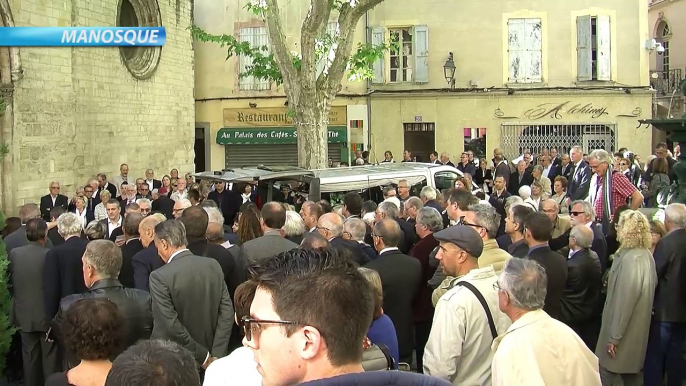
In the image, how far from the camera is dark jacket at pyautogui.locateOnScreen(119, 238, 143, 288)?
6930mm

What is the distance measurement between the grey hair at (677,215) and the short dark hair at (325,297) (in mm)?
5077

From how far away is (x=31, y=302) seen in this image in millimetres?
6848

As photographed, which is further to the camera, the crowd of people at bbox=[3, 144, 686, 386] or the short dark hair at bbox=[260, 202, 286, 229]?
the short dark hair at bbox=[260, 202, 286, 229]

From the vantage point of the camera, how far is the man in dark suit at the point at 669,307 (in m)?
6.61

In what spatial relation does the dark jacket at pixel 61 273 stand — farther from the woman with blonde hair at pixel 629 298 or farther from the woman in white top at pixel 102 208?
the woman in white top at pixel 102 208

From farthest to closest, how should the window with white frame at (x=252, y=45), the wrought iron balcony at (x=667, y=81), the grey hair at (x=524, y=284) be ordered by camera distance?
the wrought iron balcony at (x=667, y=81), the window with white frame at (x=252, y=45), the grey hair at (x=524, y=284)

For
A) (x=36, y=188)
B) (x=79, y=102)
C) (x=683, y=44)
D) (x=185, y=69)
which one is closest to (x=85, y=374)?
(x=36, y=188)

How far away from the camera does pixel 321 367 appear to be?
2.21m

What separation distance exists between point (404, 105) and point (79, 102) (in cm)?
963

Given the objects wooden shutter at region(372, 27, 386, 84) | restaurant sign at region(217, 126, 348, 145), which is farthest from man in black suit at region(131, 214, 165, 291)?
wooden shutter at region(372, 27, 386, 84)

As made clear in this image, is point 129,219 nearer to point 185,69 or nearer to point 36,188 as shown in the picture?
point 36,188

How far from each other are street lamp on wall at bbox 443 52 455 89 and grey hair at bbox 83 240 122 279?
1822 cm

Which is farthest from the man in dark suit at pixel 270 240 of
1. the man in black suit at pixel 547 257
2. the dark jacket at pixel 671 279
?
the dark jacket at pixel 671 279

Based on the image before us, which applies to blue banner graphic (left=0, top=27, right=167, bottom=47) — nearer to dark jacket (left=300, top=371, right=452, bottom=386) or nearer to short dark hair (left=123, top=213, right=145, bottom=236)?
short dark hair (left=123, top=213, right=145, bottom=236)
